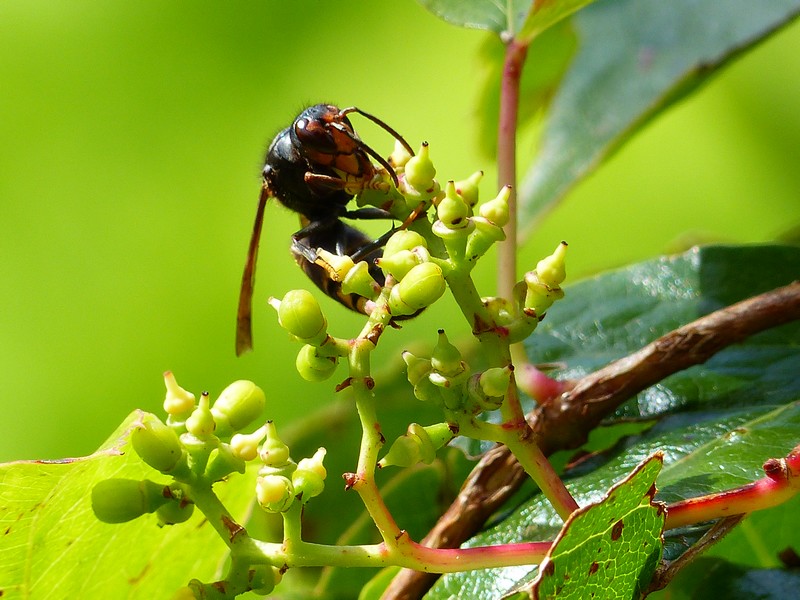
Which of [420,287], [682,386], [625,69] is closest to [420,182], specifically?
[420,287]

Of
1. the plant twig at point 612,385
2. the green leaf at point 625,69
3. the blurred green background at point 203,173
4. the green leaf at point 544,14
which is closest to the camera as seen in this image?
the plant twig at point 612,385

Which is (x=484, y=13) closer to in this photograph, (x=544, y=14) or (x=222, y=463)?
(x=544, y=14)

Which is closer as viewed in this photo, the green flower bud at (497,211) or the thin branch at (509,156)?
the green flower bud at (497,211)

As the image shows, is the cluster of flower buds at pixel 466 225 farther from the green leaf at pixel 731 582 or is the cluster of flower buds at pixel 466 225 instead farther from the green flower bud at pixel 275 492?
the green leaf at pixel 731 582

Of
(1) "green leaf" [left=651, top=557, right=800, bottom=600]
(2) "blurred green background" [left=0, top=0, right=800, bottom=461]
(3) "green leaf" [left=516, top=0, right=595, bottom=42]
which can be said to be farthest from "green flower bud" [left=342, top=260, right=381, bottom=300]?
(2) "blurred green background" [left=0, top=0, right=800, bottom=461]

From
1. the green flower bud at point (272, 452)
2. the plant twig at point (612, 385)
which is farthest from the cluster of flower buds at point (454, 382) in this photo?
the plant twig at point (612, 385)

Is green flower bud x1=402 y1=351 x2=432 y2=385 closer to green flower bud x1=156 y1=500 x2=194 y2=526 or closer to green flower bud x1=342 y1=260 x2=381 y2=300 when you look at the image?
green flower bud x1=342 y1=260 x2=381 y2=300
